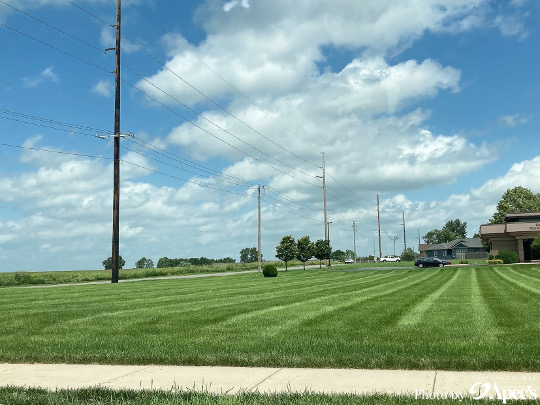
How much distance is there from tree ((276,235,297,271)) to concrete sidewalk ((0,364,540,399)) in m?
64.1

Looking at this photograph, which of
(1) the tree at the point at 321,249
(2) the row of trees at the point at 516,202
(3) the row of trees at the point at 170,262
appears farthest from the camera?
(3) the row of trees at the point at 170,262

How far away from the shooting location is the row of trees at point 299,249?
72438mm

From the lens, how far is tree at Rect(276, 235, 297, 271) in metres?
72.3

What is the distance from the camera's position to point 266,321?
42.8 ft

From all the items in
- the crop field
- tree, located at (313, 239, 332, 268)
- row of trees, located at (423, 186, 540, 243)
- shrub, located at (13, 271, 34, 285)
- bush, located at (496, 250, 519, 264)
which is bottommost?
shrub, located at (13, 271, 34, 285)

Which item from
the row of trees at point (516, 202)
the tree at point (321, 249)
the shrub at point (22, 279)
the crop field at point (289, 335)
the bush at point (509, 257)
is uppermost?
the row of trees at point (516, 202)

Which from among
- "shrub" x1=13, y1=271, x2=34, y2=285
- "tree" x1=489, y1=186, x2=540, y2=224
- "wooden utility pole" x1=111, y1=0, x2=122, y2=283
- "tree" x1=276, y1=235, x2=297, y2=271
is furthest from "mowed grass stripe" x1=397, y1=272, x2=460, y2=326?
"tree" x1=489, y1=186, x2=540, y2=224

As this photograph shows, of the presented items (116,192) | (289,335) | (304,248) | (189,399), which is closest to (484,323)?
(289,335)

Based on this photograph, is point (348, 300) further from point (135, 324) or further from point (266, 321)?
point (135, 324)

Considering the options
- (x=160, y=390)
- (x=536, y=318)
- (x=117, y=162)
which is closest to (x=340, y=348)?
(x=160, y=390)

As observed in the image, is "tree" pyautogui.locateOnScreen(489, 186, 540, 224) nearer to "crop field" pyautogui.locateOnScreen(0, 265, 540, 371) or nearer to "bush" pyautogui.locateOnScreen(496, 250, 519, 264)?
"bush" pyautogui.locateOnScreen(496, 250, 519, 264)

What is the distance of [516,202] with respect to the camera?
10650cm

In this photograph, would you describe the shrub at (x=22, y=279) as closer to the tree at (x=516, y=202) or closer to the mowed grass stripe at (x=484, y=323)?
the mowed grass stripe at (x=484, y=323)

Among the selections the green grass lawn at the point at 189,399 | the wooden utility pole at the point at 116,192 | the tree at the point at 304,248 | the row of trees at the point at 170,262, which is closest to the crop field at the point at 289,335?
the green grass lawn at the point at 189,399
